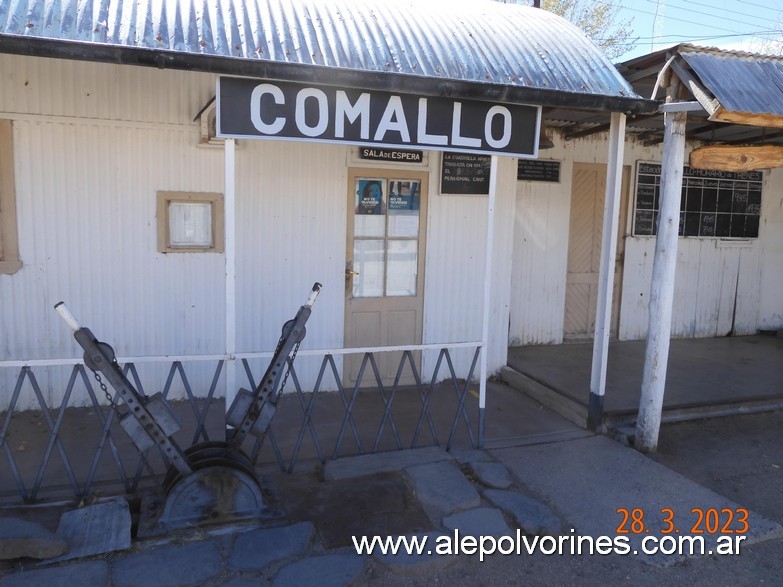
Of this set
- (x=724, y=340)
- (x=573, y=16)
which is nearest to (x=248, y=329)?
(x=724, y=340)

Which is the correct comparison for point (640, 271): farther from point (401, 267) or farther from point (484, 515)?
point (484, 515)

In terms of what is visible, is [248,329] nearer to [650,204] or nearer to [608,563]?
[608,563]

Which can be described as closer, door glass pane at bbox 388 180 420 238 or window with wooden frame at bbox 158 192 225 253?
window with wooden frame at bbox 158 192 225 253

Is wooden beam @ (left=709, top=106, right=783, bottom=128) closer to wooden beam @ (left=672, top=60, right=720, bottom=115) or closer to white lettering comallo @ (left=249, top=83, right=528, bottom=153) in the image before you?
wooden beam @ (left=672, top=60, right=720, bottom=115)

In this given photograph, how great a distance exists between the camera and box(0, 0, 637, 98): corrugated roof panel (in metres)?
3.50

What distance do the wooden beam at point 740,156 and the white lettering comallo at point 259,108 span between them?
3.40 meters

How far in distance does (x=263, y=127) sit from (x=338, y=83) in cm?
53

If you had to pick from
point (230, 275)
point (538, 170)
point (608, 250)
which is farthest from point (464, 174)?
point (230, 275)

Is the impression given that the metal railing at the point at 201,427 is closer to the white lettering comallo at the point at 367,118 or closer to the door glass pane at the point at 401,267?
the door glass pane at the point at 401,267

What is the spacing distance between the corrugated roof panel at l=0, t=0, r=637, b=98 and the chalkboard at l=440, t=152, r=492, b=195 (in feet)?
4.50

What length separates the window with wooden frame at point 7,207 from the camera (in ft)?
15.8

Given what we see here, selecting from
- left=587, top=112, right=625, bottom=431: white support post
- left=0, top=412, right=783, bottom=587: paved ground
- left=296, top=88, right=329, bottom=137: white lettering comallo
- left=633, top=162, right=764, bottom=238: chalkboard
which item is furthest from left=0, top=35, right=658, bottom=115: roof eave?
left=633, top=162, right=764, bottom=238: chalkboard

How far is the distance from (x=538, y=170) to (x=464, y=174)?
1450 millimetres

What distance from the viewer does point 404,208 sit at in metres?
5.98
